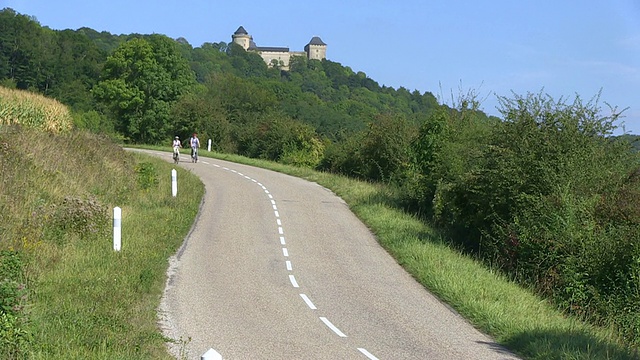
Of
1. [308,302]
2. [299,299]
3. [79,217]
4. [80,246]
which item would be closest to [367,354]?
[308,302]

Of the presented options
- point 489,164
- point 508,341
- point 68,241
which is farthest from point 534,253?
point 68,241

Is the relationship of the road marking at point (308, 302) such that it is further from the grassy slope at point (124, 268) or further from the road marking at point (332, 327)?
the grassy slope at point (124, 268)

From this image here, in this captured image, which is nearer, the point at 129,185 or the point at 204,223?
the point at 204,223

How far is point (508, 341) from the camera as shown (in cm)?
1160

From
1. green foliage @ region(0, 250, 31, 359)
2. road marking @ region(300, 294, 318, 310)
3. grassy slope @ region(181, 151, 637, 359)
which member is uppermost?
green foliage @ region(0, 250, 31, 359)

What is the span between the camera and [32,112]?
2631cm

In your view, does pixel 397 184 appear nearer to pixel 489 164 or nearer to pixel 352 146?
pixel 352 146

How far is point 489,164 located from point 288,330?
12.5m

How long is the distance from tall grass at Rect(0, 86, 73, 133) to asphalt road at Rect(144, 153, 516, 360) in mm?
7130

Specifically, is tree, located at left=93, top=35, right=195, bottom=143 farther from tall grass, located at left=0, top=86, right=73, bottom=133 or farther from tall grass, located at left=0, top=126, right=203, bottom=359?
tall grass, located at left=0, top=126, right=203, bottom=359

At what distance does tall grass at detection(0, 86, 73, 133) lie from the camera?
25.0m

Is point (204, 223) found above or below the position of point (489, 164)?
below

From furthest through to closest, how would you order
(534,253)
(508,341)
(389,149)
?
(389,149)
(534,253)
(508,341)

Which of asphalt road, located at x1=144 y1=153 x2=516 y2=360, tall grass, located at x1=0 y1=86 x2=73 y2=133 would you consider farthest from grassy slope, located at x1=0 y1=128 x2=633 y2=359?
tall grass, located at x1=0 y1=86 x2=73 y2=133
